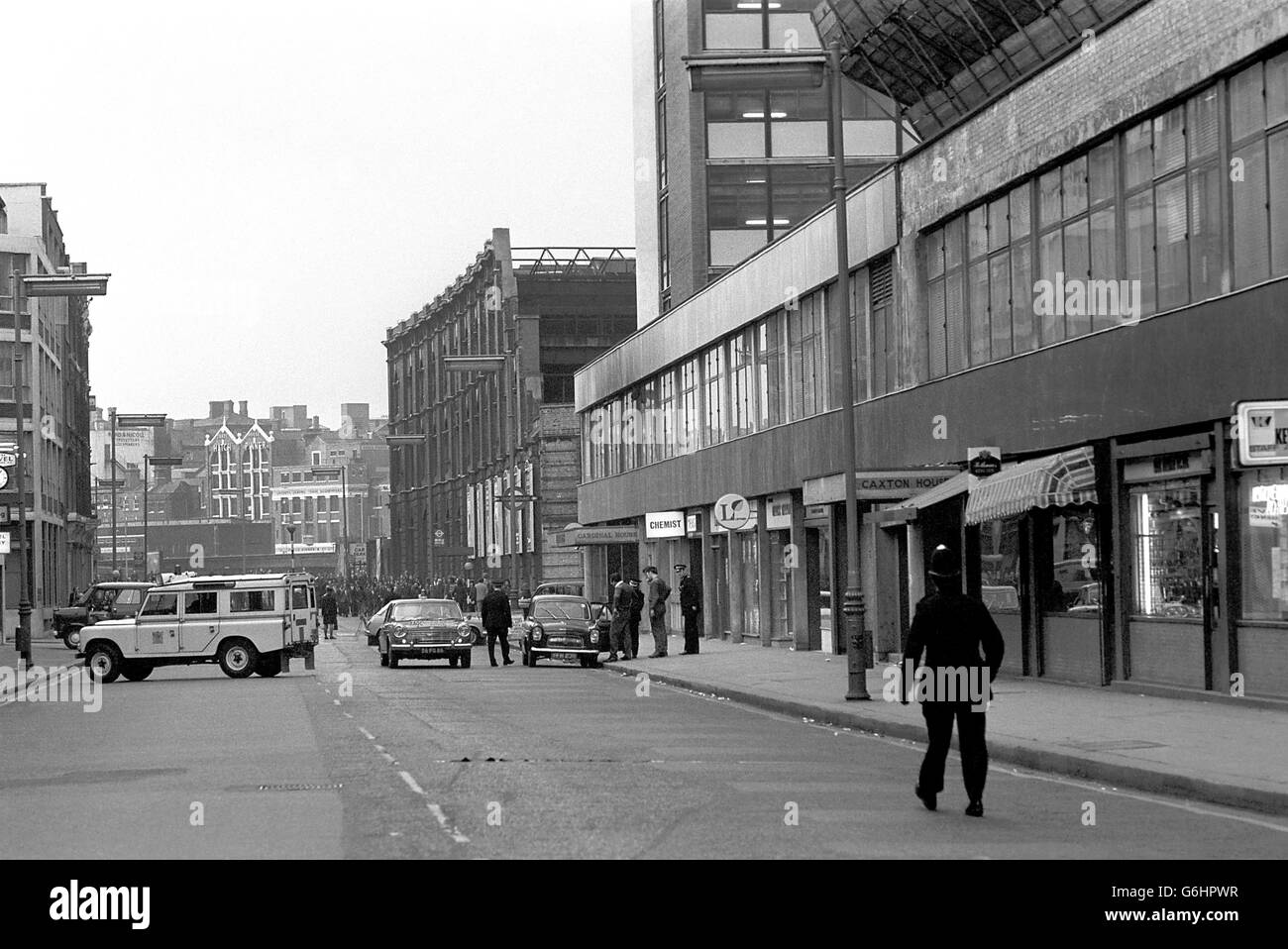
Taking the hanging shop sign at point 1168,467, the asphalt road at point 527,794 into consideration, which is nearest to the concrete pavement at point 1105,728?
the asphalt road at point 527,794

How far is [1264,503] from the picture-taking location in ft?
71.6

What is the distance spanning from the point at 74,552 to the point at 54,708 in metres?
80.8

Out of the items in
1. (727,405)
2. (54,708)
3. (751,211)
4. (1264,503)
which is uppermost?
Result: (751,211)

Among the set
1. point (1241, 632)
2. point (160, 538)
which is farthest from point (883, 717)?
point (160, 538)

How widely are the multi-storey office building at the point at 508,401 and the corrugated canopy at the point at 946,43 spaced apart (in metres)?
32.2

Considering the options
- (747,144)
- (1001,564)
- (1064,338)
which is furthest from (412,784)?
(747,144)

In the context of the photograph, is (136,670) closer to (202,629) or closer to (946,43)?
(202,629)

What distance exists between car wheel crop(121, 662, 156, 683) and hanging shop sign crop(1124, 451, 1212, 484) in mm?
20225

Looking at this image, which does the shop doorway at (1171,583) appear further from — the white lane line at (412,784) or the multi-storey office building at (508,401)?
the multi-storey office building at (508,401)

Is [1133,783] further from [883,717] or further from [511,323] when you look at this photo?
[511,323]

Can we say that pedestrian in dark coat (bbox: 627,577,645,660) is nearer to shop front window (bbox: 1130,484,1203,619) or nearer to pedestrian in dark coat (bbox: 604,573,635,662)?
pedestrian in dark coat (bbox: 604,573,635,662)

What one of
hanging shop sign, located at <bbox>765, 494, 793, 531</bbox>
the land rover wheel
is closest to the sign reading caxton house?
hanging shop sign, located at <bbox>765, 494, 793, 531</bbox>

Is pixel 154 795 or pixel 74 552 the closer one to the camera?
pixel 154 795

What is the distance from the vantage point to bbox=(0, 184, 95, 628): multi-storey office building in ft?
261
